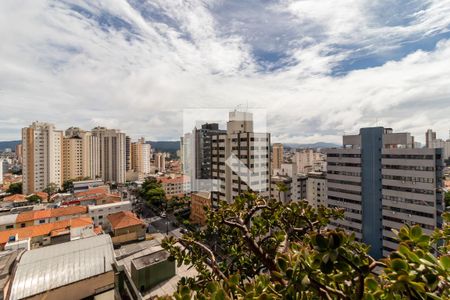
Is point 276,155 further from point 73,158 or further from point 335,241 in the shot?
point 335,241

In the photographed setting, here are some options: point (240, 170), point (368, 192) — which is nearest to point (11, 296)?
point (240, 170)

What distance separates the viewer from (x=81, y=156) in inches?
2014

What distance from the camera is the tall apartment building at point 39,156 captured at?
4091cm

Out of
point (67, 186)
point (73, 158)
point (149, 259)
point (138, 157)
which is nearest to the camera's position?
point (149, 259)

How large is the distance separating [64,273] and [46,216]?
17.1 m

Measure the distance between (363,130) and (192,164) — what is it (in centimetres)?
2564

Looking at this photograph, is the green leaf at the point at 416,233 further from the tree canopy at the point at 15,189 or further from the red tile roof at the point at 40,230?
the tree canopy at the point at 15,189

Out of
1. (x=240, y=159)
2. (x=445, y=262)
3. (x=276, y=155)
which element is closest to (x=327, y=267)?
(x=445, y=262)

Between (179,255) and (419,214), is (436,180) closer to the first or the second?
(419,214)

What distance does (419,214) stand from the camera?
1614cm

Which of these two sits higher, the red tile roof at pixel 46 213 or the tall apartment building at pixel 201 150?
the tall apartment building at pixel 201 150

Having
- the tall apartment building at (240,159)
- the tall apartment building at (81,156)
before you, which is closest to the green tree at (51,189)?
the tall apartment building at (81,156)

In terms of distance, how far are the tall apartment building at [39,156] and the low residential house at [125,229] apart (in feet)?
100

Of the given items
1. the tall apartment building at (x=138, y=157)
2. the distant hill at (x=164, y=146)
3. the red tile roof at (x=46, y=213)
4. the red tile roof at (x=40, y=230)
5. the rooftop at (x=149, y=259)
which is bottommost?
the red tile roof at (x=40, y=230)
